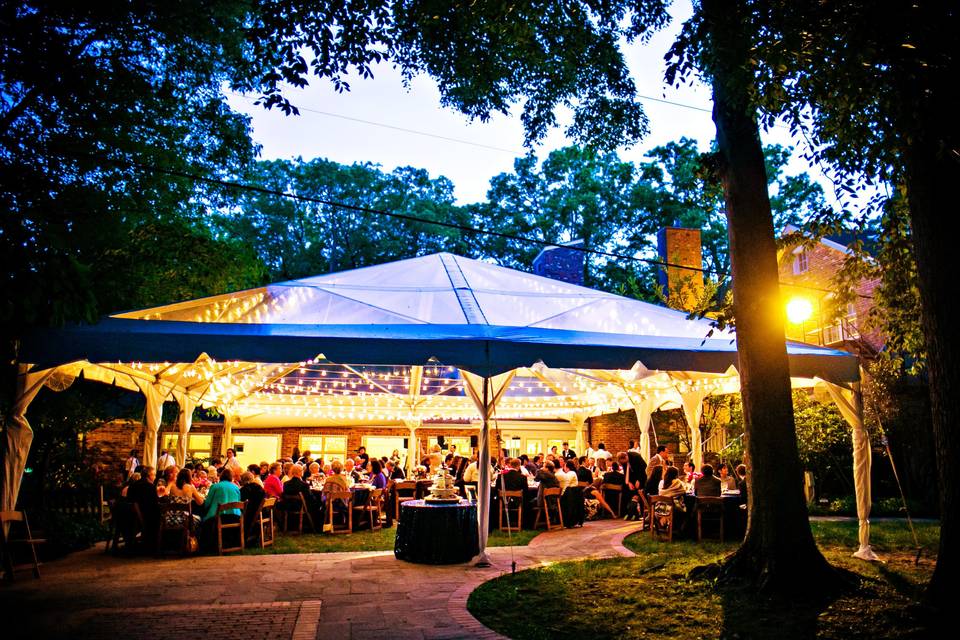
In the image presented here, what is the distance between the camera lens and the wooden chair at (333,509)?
35.6 ft

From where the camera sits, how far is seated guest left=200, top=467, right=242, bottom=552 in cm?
874

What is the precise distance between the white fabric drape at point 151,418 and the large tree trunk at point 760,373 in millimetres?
8746

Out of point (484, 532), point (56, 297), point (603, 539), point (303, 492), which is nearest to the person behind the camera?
point (56, 297)

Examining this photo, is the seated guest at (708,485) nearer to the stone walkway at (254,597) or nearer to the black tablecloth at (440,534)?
the stone walkway at (254,597)

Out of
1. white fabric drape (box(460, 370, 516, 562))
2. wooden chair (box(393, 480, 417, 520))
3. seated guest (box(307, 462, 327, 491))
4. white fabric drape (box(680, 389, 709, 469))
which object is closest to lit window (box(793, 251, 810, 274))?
white fabric drape (box(680, 389, 709, 469))

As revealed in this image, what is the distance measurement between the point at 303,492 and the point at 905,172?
959 centimetres

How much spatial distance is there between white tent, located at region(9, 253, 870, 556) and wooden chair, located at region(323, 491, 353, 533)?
2.61m

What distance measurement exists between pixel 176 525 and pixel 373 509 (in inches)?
155

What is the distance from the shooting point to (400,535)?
7.96 meters

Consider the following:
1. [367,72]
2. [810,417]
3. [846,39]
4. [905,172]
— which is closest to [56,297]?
[367,72]

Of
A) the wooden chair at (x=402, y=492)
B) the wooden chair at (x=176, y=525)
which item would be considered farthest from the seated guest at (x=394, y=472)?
the wooden chair at (x=176, y=525)

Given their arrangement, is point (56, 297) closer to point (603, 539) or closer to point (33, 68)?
point (33, 68)

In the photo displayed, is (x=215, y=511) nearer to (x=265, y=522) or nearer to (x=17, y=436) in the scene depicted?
(x=265, y=522)

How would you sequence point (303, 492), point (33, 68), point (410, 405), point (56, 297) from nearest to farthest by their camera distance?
point (56, 297)
point (33, 68)
point (303, 492)
point (410, 405)
